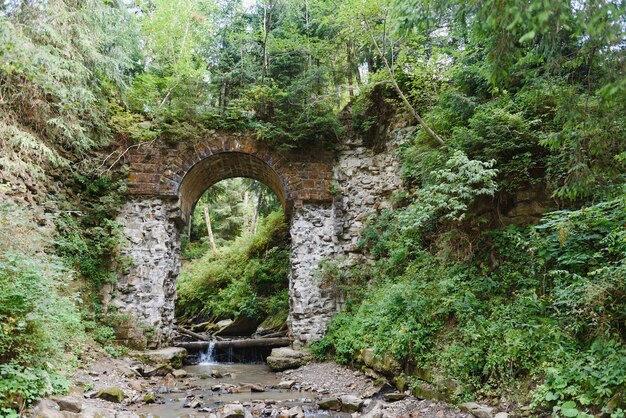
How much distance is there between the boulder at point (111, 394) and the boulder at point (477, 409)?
4.73m

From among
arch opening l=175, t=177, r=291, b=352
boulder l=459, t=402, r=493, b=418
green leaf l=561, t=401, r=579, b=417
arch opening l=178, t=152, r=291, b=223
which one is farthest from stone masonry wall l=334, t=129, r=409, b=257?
green leaf l=561, t=401, r=579, b=417

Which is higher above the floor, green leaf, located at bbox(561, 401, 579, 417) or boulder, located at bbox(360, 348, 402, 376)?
green leaf, located at bbox(561, 401, 579, 417)

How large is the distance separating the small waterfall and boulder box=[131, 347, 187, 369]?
1643 millimetres

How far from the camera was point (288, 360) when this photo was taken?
8641 mm

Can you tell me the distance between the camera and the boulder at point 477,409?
12.9 feet

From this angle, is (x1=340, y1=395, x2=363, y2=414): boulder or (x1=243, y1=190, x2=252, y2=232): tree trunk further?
(x1=243, y1=190, x2=252, y2=232): tree trunk

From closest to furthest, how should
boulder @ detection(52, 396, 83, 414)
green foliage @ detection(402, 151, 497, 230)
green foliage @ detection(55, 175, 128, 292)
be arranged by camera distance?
boulder @ detection(52, 396, 83, 414)
green foliage @ detection(402, 151, 497, 230)
green foliage @ detection(55, 175, 128, 292)

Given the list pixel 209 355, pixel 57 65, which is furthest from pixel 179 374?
pixel 57 65

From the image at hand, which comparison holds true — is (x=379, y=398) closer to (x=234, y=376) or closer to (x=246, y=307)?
(x=234, y=376)

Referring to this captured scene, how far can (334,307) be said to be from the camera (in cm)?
952

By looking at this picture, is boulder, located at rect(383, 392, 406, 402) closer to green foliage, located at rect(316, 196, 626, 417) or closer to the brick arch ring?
green foliage, located at rect(316, 196, 626, 417)

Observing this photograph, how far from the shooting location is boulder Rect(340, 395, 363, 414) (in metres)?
5.35

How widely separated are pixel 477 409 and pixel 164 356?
678 cm

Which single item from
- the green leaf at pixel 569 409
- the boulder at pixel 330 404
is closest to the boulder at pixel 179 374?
the boulder at pixel 330 404
